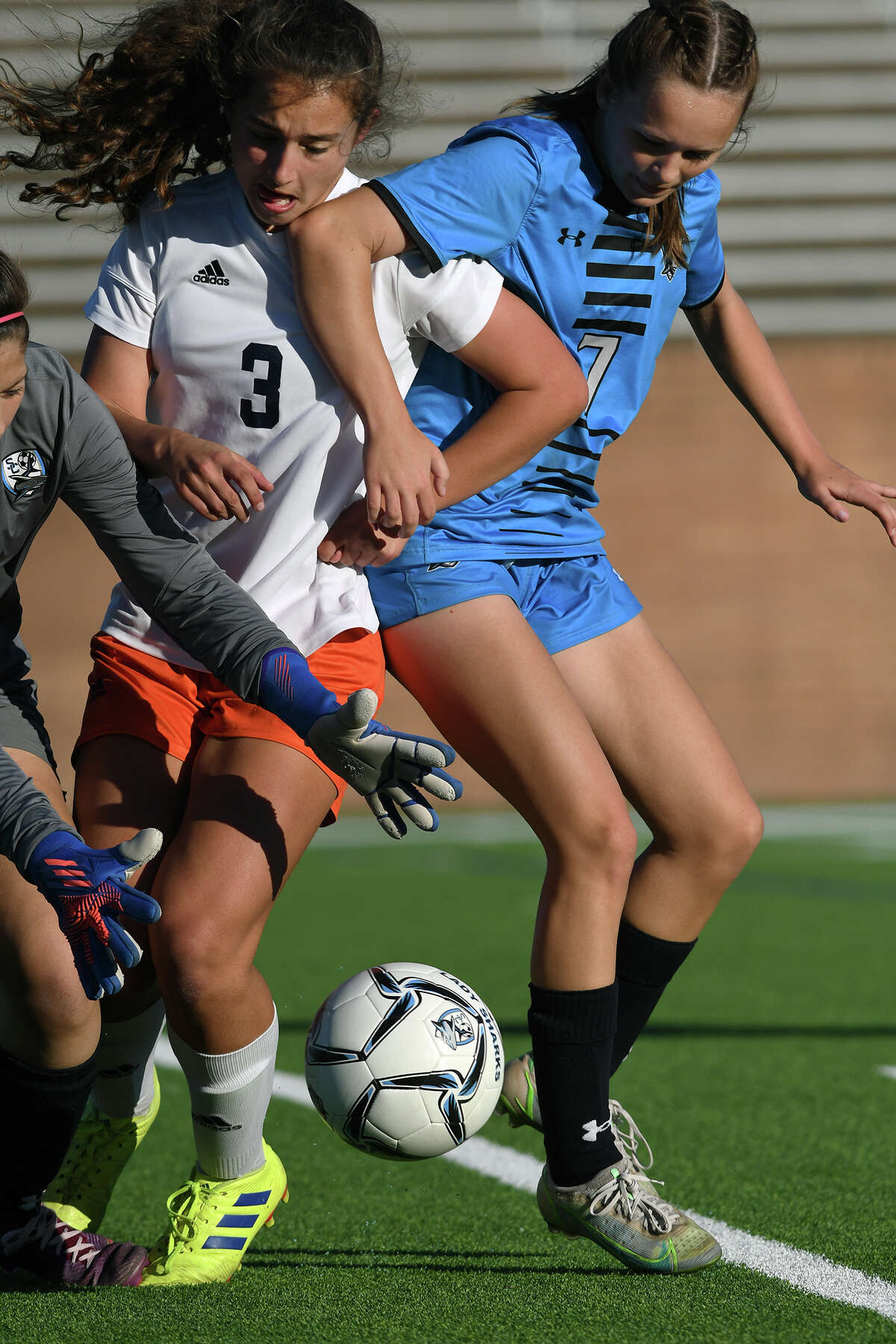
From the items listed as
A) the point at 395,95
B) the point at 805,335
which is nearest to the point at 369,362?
the point at 395,95

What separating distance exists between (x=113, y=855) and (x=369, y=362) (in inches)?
33.6

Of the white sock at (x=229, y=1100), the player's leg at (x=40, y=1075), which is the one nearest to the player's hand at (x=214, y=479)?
the player's leg at (x=40, y=1075)

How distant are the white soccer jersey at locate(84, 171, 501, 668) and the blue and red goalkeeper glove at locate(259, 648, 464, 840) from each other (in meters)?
0.23

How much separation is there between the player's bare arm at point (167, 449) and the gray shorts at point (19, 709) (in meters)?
0.41

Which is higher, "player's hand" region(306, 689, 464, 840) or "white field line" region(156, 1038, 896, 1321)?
"player's hand" region(306, 689, 464, 840)

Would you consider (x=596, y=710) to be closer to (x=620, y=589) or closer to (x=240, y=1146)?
(x=620, y=589)

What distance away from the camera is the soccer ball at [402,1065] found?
102 inches

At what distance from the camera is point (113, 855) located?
6.81 feet

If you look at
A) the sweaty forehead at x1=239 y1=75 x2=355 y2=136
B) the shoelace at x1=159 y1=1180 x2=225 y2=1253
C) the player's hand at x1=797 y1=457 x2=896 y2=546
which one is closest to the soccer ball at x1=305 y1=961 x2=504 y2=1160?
the shoelace at x1=159 y1=1180 x2=225 y2=1253

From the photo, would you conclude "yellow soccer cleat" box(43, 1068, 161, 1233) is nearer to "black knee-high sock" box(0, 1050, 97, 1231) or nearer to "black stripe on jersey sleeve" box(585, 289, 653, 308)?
"black knee-high sock" box(0, 1050, 97, 1231)

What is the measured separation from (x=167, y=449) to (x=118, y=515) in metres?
0.13

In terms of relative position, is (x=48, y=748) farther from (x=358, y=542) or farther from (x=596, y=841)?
(x=596, y=841)

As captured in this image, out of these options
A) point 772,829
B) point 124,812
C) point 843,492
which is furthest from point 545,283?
point 772,829

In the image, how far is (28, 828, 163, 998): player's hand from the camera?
2043 mm
